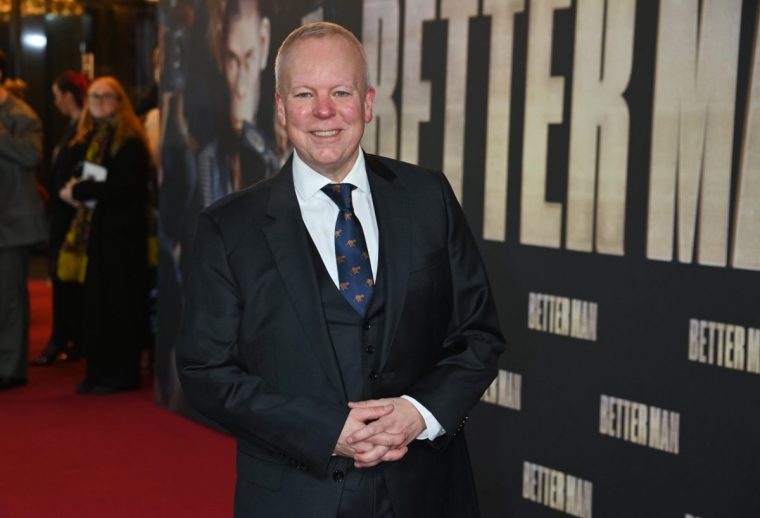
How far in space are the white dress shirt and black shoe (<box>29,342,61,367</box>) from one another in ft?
19.0

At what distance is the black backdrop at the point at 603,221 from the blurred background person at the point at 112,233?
234 centimetres

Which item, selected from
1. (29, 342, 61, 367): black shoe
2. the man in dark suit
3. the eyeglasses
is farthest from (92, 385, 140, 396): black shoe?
the man in dark suit

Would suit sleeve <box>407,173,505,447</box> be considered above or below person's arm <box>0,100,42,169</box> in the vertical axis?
below

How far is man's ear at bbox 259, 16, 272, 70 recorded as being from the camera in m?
5.32

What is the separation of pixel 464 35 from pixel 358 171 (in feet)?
6.76

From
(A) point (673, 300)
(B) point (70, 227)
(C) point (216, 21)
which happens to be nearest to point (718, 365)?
(A) point (673, 300)

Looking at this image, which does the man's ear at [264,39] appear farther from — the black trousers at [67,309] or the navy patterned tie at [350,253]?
the navy patterned tie at [350,253]

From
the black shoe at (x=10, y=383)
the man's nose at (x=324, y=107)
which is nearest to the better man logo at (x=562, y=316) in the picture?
the man's nose at (x=324, y=107)

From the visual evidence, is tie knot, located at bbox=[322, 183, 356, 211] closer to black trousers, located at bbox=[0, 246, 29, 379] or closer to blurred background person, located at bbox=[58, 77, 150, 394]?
blurred background person, located at bbox=[58, 77, 150, 394]

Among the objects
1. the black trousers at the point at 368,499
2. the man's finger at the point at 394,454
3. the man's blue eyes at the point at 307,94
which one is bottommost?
the black trousers at the point at 368,499

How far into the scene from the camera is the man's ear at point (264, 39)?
17.5ft

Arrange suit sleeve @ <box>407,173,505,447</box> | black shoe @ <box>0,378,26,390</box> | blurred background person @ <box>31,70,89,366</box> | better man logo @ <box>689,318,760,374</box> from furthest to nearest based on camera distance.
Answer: blurred background person @ <box>31,70,89,366</box>, black shoe @ <box>0,378,26,390</box>, better man logo @ <box>689,318,760,374</box>, suit sleeve @ <box>407,173,505,447</box>

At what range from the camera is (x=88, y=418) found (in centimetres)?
611

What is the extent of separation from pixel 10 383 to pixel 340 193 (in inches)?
204
